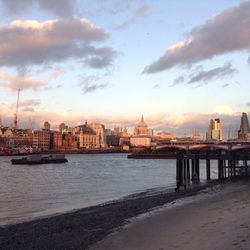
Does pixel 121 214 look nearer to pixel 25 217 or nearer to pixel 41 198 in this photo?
pixel 25 217

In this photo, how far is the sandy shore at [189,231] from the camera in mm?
15195

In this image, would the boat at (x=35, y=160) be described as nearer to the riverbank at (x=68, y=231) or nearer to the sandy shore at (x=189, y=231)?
the riverbank at (x=68, y=231)

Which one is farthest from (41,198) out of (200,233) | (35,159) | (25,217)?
(35,159)

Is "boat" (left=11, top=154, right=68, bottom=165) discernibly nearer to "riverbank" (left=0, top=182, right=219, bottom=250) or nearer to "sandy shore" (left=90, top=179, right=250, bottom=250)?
"riverbank" (left=0, top=182, right=219, bottom=250)

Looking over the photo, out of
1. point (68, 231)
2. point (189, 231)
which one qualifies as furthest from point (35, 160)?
point (189, 231)

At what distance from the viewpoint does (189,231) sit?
1772 cm

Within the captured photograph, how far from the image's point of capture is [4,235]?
2091 centimetres

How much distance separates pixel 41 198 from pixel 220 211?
23.9 metres

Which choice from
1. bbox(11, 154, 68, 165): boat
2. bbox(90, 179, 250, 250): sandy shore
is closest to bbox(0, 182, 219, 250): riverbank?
bbox(90, 179, 250, 250): sandy shore

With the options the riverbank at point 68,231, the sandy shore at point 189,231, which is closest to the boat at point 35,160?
the riverbank at point 68,231

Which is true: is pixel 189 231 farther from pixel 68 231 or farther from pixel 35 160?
pixel 35 160

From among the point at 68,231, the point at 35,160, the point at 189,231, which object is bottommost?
the point at 35,160

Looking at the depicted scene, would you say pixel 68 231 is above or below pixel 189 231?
below

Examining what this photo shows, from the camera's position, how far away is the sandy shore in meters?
15.2
